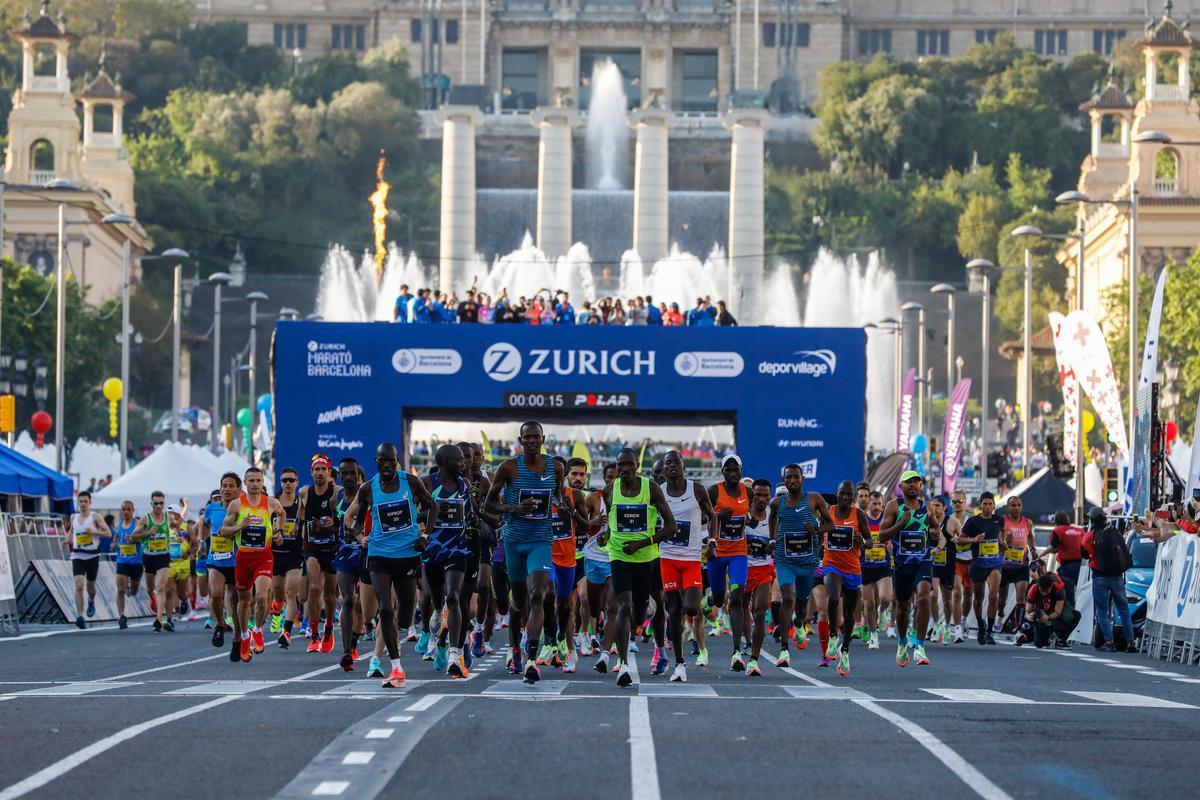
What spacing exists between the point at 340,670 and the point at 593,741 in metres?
7.68

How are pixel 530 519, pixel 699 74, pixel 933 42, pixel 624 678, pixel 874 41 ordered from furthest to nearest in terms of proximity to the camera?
pixel 933 42 → pixel 874 41 → pixel 699 74 → pixel 530 519 → pixel 624 678

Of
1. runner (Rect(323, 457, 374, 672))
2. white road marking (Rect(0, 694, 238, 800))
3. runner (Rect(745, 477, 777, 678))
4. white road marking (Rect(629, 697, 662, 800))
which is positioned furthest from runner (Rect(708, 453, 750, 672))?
white road marking (Rect(0, 694, 238, 800))

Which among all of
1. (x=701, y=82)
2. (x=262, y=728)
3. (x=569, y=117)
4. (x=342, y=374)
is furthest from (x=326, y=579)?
(x=701, y=82)

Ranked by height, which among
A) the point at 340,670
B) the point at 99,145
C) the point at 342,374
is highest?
the point at 99,145

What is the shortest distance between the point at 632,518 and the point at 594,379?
2502 centimetres

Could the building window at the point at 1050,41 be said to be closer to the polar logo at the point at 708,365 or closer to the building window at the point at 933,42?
the building window at the point at 933,42

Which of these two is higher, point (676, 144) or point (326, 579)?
point (676, 144)

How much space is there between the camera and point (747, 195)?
120062 millimetres

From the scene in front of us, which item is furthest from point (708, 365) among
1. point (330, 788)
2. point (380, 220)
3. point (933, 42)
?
point (933, 42)

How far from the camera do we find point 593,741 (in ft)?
48.6

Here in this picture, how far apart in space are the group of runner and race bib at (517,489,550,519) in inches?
0.6

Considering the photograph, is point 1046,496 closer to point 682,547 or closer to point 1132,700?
point 682,547

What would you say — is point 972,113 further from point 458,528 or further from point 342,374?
point 458,528

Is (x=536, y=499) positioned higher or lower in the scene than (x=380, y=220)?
lower
